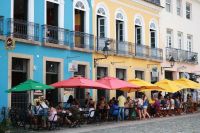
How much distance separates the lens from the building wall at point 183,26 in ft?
119

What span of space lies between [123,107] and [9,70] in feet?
23.8

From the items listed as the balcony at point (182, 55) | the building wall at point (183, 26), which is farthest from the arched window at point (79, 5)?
the balcony at point (182, 55)

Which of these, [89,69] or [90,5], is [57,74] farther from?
[90,5]

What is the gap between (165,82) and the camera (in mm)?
29781

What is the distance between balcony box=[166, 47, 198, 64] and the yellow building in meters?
1.50

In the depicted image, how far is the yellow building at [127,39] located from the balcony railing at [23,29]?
546 centimetres

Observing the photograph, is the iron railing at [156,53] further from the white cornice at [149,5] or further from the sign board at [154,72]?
the white cornice at [149,5]

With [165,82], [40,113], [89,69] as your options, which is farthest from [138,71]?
[40,113]

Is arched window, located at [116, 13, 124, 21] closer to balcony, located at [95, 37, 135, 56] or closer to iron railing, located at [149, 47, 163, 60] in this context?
balcony, located at [95, 37, 135, 56]

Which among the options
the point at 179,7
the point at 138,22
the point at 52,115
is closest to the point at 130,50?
the point at 138,22

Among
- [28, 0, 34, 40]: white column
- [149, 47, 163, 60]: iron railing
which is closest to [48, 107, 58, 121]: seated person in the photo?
[28, 0, 34, 40]: white column

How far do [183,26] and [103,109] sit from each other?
17256 millimetres

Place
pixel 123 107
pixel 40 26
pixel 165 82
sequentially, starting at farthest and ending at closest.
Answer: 1. pixel 165 82
2. pixel 123 107
3. pixel 40 26

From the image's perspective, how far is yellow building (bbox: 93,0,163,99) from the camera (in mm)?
28719
